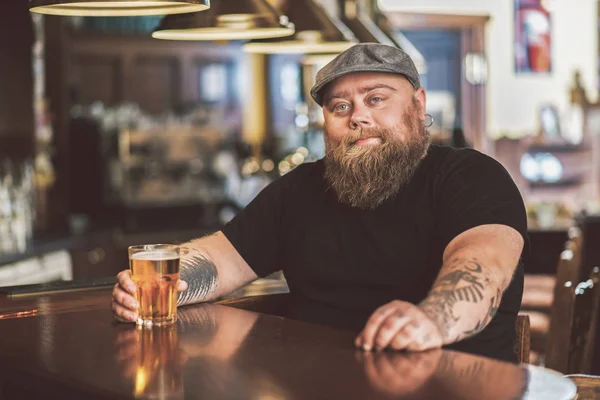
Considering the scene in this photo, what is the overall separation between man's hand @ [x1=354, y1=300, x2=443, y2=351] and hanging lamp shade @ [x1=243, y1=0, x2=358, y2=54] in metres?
2.03

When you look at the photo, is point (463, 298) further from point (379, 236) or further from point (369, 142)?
point (369, 142)

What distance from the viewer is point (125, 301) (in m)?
2.17

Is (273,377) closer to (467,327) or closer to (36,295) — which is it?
(467,327)

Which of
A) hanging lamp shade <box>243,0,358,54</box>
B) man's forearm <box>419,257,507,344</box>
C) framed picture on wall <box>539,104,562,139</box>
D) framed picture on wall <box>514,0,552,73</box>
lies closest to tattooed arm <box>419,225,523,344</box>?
man's forearm <box>419,257,507,344</box>

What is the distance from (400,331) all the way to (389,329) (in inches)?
0.8

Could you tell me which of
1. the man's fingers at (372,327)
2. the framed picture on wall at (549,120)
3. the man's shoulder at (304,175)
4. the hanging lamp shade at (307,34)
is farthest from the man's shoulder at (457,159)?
the framed picture on wall at (549,120)

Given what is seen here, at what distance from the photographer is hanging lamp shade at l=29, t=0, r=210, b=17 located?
2.34 metres

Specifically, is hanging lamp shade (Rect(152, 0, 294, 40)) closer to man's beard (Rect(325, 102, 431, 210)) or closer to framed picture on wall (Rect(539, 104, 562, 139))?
man's beard (Rect(325, 102, 431, 210))

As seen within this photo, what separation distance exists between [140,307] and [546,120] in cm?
922

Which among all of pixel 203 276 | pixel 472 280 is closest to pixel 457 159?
pixel 472 280

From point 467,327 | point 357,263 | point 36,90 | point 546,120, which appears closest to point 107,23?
point 36,90

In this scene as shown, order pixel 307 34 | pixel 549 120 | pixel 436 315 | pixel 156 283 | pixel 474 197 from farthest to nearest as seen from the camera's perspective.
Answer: pixel 549 120
pixel 307 34
pixel 474 197
pixel 156 283
pixel 436 315

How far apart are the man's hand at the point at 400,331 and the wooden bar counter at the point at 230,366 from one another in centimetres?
2

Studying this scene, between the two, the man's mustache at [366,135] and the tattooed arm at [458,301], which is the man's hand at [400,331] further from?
the man's mustache at [366,135]
